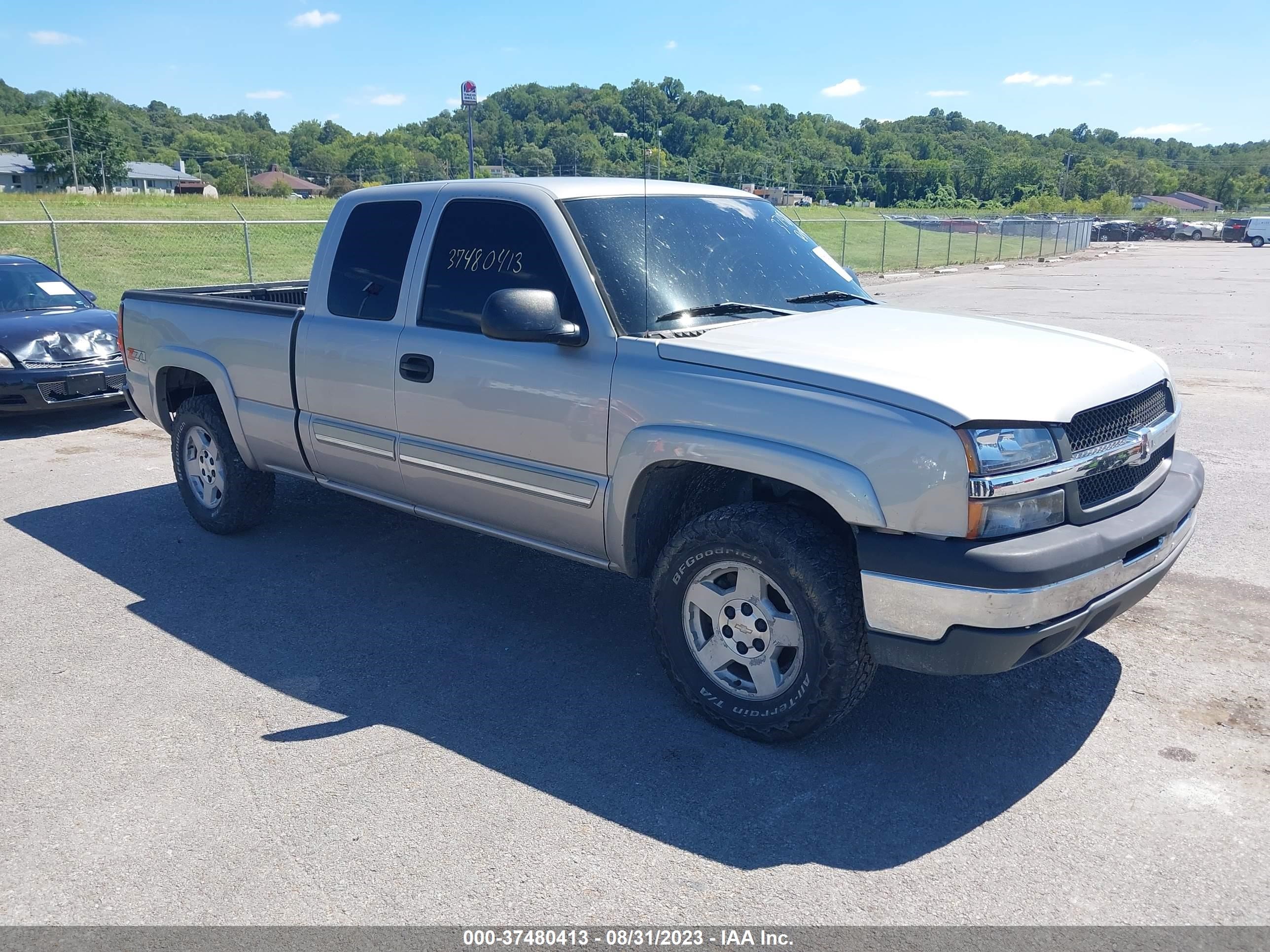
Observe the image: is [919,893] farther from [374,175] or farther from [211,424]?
[374,175]

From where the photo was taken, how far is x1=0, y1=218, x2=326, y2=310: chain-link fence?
24266 mm

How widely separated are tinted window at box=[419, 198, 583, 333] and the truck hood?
746 millimetres

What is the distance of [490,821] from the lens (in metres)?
3.22

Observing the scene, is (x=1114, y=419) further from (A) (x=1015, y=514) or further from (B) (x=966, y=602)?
(B) (x=966, y=602)

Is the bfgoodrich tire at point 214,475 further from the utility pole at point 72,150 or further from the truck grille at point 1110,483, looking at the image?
the utility pole at point 72,150

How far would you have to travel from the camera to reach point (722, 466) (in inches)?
142

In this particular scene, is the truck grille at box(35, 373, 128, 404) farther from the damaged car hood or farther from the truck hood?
the truck hood

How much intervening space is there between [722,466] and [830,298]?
1445 millimetres

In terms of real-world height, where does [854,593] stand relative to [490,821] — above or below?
above

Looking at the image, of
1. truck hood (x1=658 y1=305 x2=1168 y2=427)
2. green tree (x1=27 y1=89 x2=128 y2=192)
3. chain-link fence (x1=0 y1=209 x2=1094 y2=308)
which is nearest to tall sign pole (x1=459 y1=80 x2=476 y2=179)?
truck hood (x1=658 y1=305 x2=1168 y2=427)

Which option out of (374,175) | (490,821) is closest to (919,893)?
(490,821)

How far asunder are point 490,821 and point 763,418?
Answer: 63.8 inches

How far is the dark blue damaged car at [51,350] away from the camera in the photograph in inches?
351

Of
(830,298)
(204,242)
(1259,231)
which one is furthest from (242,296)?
(1259,231)
